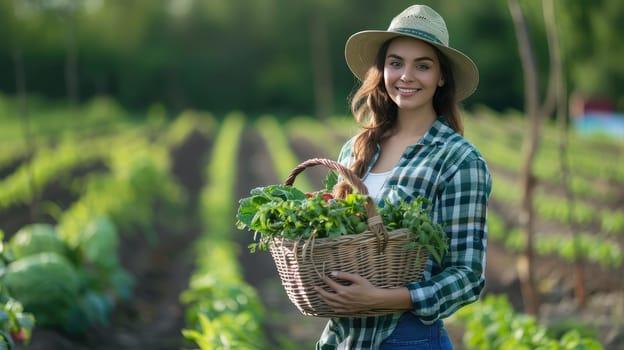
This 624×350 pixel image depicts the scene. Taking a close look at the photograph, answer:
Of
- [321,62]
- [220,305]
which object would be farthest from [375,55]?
[321,62]

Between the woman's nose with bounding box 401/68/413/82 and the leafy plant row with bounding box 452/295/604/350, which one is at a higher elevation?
the woman's nose with bounding box 401/68/413/82

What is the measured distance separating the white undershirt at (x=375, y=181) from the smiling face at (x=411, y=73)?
18cm

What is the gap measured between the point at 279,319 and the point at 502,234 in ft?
10.4

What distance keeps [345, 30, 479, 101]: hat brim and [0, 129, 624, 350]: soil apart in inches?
98.4

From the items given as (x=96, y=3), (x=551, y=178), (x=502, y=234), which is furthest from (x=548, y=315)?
(x=96, y=3)

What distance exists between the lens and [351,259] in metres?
1.99

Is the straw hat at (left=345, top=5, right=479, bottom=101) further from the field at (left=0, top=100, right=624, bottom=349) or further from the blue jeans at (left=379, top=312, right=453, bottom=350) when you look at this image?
the field at (left=0, top=100, right=624, bottom=349)

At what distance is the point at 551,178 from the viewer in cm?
A: 1167

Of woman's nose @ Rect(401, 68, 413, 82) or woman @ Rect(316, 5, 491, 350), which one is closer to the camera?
woman @ Rect(316, 5, 491, 350)

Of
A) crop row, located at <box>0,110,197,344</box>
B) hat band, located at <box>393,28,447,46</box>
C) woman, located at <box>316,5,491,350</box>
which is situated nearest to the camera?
woman, located at <box>316,5,491,350</box>

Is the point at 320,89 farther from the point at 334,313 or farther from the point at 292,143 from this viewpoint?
the point at 334,313

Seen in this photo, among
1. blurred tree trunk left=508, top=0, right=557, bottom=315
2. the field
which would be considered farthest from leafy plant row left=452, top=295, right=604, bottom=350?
blurred tree trunk left=508, top=0, right=557, bottom=315

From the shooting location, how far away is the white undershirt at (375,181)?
2.27 metres

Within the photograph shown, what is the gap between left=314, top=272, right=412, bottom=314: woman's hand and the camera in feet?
6.54
